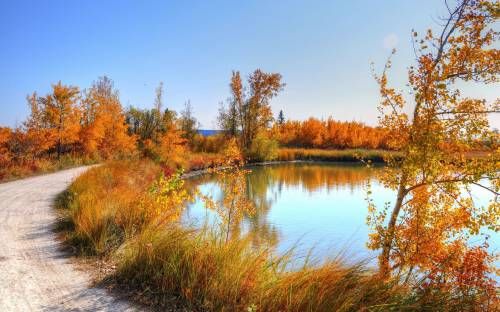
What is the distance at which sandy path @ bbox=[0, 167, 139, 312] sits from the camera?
4.07m

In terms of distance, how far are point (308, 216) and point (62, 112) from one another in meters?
17.5

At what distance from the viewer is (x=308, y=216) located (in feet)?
43.9

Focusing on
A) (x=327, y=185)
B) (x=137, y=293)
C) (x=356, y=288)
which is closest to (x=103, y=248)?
(x=137, y=293)

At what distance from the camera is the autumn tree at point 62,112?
2216 centimetres

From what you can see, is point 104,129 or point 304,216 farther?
point 104,129

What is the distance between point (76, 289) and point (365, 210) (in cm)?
1256

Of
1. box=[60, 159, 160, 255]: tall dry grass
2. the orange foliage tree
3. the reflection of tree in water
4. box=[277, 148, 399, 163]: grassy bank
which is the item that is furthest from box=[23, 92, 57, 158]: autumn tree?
the orange foliage tree

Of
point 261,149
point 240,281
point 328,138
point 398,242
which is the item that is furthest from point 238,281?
point 328,138

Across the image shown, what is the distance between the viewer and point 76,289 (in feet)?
14.8

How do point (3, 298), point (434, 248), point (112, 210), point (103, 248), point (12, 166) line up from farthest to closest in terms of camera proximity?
1. point (12, 166)
2. point (112, 210)
3. point (103, 248)
4. point (434, 248)
5. point (3, 298)

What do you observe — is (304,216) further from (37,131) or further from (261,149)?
(261,149)

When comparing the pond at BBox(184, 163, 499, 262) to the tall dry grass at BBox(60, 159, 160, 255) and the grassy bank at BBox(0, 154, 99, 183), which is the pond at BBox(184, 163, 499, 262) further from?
the grassy bank at BBox(0, 154, 99, 183)

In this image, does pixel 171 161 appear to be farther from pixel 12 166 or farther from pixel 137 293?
pixel 137 293

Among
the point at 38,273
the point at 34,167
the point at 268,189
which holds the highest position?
the point at 34,167
